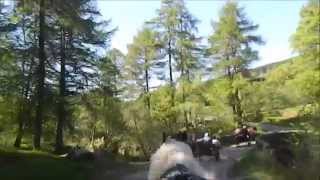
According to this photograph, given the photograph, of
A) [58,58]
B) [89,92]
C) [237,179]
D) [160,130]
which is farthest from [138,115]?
[237,179]

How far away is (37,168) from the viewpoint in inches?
900

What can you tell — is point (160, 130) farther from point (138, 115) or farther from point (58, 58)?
point (58, 58)

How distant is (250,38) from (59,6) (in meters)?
20.4

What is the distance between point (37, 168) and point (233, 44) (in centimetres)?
2749

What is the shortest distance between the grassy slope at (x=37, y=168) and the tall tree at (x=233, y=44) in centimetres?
2273

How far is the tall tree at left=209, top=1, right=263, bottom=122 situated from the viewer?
4612cm

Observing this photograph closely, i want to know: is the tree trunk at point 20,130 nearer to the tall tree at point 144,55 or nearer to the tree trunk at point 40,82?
the tree trunk at point 40,82

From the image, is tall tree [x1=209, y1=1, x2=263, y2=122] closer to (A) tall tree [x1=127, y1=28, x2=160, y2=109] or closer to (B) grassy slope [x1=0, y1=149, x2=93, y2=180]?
(A) tall tree [x1=127, y1=28, x2=160, y2=109]

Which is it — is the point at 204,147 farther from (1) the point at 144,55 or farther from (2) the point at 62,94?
(1) the point at 144,55

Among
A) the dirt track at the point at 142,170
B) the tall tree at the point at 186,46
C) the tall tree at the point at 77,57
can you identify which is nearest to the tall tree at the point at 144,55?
the tall tree at the point at 186,46

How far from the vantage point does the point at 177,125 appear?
44875mm

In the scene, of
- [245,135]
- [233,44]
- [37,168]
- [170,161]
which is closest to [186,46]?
[233,44]

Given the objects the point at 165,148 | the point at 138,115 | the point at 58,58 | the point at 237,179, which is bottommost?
the point at 237,179

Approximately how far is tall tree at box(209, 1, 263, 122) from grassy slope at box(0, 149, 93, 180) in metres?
22.7
